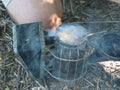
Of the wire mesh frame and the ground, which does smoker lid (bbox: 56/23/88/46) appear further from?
the ground

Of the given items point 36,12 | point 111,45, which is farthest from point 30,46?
point 111,45

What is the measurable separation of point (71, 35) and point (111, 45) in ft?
1.68

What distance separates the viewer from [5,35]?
2631 millimetres

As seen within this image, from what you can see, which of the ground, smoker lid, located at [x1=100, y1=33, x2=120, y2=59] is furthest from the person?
smoker lid, located at [x1=100, y1=33, x2=120, y2=59]

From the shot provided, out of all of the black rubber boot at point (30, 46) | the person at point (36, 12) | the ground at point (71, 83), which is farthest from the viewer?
the person at point (36, 12)

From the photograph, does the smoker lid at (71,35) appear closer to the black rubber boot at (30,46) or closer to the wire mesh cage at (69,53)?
the wire mesh cage at (69,53)

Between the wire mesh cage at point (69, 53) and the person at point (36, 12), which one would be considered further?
the person at point (36, 12)

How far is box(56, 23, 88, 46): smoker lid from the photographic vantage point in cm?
213

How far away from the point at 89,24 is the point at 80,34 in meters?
0.61

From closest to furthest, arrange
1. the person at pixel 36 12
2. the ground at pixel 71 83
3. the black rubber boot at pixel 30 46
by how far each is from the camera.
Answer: the black rubber boot at pixel 30 46
the ground at pixel 71 83
the person at pixel 36 12

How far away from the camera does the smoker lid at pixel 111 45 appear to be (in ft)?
8.08

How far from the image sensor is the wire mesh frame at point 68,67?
85.6 inches

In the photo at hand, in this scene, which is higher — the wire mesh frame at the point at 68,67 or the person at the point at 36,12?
the person at the point at 36,12

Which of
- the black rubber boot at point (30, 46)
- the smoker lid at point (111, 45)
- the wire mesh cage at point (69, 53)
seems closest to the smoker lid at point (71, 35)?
the wire mesh cage at point (69, 53)
